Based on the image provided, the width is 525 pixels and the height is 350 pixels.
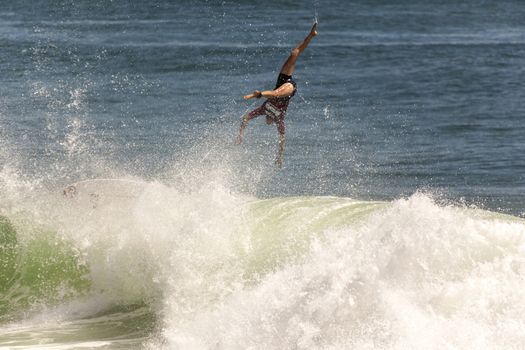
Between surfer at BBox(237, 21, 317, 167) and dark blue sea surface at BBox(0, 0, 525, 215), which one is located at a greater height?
surfer at BBox(237, 21, 317, 167)

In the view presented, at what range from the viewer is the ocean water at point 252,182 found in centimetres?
1020

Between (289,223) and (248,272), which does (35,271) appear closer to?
(248,272)

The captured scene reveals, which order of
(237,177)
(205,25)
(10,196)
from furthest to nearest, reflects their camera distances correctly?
(205,25) → (237,177) → (10,196)

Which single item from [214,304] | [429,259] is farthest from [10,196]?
[429,259]

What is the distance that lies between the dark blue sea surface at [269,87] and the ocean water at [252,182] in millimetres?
114

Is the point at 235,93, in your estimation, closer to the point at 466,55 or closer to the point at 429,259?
the point at 466,55

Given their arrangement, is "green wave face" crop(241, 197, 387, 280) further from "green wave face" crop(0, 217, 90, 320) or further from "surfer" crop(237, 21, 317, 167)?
"green wave face" crop(0, 217, 90, 320)

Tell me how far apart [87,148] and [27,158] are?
293cm

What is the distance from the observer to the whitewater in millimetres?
9828

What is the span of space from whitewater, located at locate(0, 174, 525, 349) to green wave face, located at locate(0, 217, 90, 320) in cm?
2

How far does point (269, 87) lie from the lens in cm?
3155

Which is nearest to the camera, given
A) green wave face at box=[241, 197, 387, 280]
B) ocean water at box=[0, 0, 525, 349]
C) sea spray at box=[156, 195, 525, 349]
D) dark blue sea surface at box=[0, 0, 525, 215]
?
sea spray at box=[156, 195, 525, 349]

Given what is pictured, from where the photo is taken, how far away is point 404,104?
3045cm

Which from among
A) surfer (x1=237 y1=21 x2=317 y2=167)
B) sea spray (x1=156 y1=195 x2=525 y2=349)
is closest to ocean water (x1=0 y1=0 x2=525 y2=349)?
sea spray (x1=156 y1=195 x2=525 y2=349)
